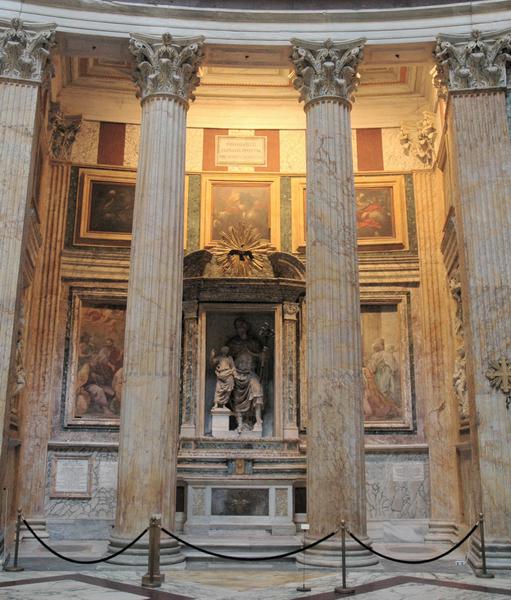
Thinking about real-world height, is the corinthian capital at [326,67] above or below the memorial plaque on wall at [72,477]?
above

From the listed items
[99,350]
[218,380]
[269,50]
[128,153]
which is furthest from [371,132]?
[99,350]

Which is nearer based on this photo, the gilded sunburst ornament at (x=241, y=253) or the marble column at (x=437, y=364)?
the marble column at (x=437, y=364)

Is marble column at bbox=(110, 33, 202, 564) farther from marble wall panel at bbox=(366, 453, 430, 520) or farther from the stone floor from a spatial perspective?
marble wall panel at bbox=(366, 453, 430, 520)

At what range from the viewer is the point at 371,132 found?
58.9 ft

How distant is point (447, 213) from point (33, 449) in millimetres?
10293

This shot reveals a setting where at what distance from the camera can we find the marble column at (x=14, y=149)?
11.9 metres

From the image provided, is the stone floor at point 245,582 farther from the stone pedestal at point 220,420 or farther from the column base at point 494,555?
the stone pedestal at point 220,420

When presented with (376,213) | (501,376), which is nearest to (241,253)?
(376,213)

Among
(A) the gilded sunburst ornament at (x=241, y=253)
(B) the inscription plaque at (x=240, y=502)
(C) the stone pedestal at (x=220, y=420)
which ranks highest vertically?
(A) the gilded sunburst ornament at (x=241, y=253)

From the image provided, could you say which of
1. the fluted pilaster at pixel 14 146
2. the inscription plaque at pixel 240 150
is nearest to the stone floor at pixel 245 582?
the fluted pilaster at pixel 14 146

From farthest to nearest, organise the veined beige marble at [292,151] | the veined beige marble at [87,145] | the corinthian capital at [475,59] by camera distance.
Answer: the veined beige marble at [292,151]
the veined beige marble at [87,145]
the corinthian capital at [475,59]

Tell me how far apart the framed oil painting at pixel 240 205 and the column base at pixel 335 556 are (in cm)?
799

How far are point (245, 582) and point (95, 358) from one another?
766 cm

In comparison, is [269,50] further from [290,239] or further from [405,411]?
[405,411]
